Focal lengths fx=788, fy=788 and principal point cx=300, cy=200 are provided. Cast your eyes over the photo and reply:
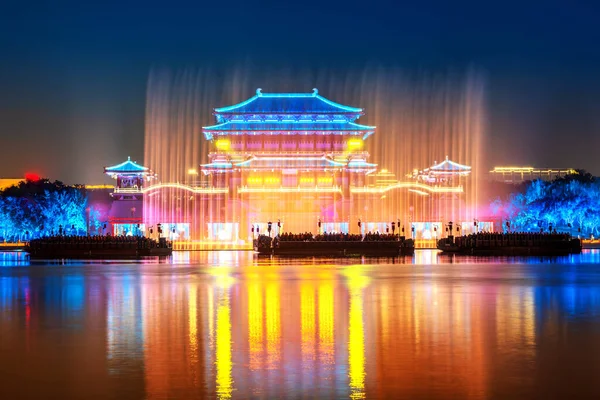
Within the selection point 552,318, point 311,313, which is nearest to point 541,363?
Result: point 552,318

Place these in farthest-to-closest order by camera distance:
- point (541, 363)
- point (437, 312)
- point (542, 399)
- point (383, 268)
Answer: point (383, 268)
point (437, 312)
point (541, 363)
point (542, 399)

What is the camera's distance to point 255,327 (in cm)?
1825

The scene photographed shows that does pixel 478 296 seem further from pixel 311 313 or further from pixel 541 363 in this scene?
pixel 541 363

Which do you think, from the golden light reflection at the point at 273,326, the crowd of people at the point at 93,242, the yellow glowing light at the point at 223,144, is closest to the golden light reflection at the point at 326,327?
the golden light reflection at the point at 273,326

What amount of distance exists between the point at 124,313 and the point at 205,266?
20524mm

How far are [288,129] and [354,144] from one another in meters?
7.86

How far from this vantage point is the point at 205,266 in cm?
4141

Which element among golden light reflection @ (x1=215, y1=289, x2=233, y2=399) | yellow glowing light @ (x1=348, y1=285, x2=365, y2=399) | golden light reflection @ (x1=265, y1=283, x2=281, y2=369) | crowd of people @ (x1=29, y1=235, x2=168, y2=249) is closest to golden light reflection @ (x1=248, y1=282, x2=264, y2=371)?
golden light reflection @ (x1=265, y1=283, x2=281, y2=369)

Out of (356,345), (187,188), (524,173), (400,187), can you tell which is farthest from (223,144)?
(356,345)

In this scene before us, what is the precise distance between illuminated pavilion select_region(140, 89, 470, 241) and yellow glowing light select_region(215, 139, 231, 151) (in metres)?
0.05

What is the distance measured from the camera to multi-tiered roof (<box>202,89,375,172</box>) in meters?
87.6

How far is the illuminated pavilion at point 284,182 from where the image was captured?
278 ft

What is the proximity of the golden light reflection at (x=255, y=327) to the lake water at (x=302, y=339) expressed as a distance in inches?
1.7

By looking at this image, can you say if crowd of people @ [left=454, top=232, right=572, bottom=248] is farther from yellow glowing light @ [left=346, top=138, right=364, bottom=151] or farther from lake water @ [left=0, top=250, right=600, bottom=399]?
yellow glowing light @ [left=346, top=138, right=364, bottom=151]
